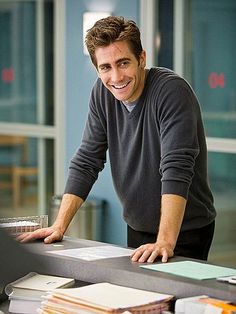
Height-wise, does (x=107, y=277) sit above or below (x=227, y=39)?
below

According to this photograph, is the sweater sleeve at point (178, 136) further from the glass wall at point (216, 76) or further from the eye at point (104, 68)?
the glass wall at point (216, 76)

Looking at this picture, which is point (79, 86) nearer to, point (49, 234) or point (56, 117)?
point (56, 117)

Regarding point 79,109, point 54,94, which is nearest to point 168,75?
point 79,109

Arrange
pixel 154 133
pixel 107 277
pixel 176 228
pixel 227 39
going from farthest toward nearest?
1. pixel 227 39
2. pixel 154 133
3. pixel 176 228
4. pixel 107 277

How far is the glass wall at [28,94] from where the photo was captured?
24.0 feet

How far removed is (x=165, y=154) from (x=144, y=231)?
44 centimetres

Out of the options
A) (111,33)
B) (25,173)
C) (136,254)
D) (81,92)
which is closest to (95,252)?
(136,254)

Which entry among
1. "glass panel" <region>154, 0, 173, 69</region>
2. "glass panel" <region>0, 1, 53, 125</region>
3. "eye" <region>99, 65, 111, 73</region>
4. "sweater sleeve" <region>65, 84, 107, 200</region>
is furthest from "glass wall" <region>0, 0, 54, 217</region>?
"eye" <region>99, 65, 111, 73</region>

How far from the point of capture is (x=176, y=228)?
8.90ft

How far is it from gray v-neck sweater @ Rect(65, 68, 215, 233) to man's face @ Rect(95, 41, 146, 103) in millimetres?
78

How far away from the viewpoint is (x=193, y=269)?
2.34 m

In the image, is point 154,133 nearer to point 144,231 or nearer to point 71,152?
point 144,231

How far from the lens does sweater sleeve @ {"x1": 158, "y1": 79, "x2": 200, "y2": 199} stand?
9.15 ft

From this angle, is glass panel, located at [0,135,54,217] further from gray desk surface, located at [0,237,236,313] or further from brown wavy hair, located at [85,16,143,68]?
gray desk surface, located at [0,237,236,313]
